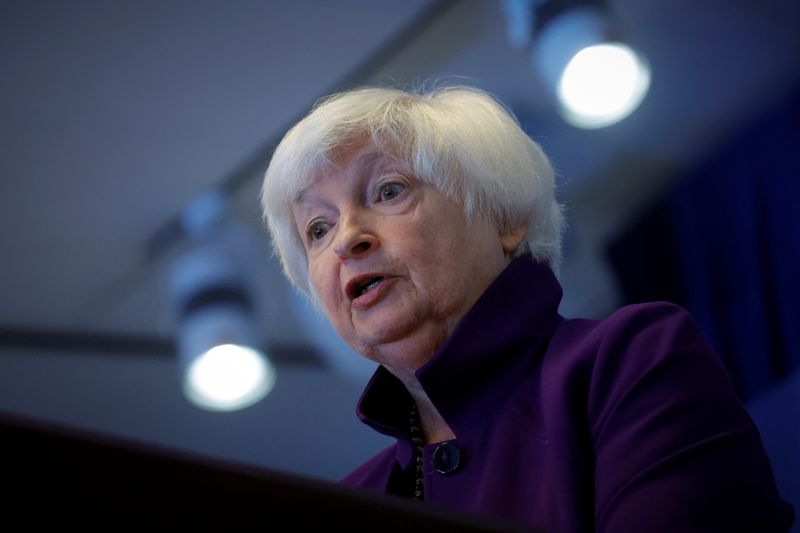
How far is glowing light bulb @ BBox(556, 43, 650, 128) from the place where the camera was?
8.09 ft

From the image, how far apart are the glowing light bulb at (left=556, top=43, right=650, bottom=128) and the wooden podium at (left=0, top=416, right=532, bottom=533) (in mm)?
2053

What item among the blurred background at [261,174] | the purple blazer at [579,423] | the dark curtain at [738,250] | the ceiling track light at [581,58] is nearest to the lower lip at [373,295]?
the purple blazer at [579,423]

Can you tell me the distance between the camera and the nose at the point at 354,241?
1279mm

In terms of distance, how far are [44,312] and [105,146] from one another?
28.0 inches

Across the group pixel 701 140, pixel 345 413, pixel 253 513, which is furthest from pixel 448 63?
pixel 253 513

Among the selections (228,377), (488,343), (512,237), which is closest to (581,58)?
(512,237)

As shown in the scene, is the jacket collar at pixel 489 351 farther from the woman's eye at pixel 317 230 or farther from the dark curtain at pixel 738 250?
the dark curtain at pixel 738 250

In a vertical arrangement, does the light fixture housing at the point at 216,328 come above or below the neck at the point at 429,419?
above

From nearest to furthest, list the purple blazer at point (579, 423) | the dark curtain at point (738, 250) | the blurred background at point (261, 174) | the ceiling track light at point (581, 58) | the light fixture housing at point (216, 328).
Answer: the purple blazer at point (579, 423) < the ceiling track light at point (581, 58) < the blurred background at point (261, 174) < the dark curtain at point (738, 250) < the light fixture housing at point (216, 328)

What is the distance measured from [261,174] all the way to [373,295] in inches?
68.7

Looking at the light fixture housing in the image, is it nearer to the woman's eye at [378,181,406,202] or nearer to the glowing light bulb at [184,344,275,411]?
the glowing light bulb at [184,344,275,411]

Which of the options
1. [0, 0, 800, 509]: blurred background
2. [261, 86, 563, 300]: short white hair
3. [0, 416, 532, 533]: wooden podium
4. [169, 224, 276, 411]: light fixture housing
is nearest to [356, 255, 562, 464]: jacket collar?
[261, 86, 563, 300]: short white hair

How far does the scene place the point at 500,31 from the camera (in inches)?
106

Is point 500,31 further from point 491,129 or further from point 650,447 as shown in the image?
point 650,447
